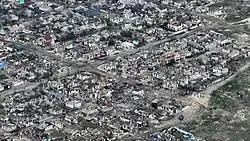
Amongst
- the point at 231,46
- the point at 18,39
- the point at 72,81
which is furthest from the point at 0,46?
the point at 231,46

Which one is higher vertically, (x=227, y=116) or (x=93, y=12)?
(x=227, y=116)

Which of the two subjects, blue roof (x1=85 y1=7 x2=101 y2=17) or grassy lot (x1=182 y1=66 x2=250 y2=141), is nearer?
grassy lot (x1=182 y1=66 x2=250 y2=141)

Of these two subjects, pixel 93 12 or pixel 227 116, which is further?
pixel 93 12

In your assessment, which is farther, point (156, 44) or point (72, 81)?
point (156, 44)

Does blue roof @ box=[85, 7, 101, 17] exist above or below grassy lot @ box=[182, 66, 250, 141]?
below

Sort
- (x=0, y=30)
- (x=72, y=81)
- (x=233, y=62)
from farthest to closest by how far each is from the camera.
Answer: (x=0, y=30) → (x=233, y=62) → (x=72, y=81)

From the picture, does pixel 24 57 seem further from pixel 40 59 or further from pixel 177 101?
pixel 177 101

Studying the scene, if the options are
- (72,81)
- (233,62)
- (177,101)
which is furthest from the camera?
(233,62)

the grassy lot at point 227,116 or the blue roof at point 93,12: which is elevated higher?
the grassy lot at point 227,116

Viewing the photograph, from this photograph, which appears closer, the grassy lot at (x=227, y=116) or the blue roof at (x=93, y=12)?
the grassy lot at (x=227, y=116)
